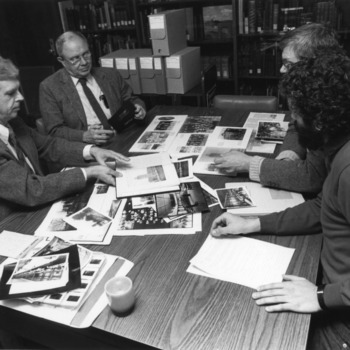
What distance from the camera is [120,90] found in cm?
255

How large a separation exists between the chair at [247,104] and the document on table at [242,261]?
132 centimetres

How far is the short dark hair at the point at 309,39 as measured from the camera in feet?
5.14

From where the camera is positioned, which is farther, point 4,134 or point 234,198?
point 4,134

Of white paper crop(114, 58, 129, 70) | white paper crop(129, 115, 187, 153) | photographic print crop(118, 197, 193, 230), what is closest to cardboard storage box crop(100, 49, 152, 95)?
white paper crop(114, 58, 129, 70)

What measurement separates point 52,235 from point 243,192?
29.6 inches

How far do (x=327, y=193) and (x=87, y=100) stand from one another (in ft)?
5.76

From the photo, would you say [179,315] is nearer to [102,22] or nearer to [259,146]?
[259,146]

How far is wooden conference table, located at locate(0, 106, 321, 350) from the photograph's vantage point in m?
0.88

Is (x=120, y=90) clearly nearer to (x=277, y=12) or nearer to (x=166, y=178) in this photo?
(x=166, y=178)

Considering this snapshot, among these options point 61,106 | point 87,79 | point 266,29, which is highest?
point 266,29

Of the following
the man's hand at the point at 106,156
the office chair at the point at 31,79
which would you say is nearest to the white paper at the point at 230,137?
the man's hand at the point at 106,156

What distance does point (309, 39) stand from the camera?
1.58 meters

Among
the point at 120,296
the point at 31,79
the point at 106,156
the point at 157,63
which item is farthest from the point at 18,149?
the point at 31,79

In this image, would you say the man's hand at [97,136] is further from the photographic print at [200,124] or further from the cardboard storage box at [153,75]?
the cardboard storage box at [153,75]
